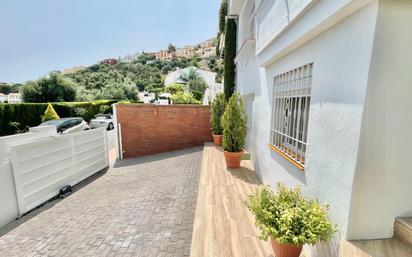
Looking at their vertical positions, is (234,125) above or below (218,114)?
below

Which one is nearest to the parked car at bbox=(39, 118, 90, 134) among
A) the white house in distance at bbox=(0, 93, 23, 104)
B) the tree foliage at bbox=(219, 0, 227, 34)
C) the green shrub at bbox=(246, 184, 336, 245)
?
the tree foliage at bbox=(219, 0, 227, 34)

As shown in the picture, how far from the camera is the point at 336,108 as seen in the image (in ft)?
6.66

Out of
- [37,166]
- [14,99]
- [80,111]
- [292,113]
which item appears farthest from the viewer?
[14,99]

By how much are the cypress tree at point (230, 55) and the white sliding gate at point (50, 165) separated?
23.3 feet

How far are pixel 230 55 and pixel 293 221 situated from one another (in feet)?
33.0

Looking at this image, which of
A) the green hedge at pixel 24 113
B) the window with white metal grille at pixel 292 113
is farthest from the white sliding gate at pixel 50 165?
the green hedge at pixel 24 113

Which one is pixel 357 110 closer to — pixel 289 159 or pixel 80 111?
pixel 289 159

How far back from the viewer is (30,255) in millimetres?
3398

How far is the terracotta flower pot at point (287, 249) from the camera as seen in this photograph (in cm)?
204

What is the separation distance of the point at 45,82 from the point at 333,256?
28484 mm

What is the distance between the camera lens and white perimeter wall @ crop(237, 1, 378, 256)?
171 cm

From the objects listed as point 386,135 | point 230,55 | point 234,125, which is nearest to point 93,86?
point 230,55

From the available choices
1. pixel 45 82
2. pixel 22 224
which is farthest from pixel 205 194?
pixel 45 82

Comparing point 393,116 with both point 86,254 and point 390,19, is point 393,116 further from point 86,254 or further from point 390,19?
point 86,254
